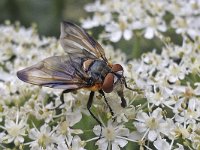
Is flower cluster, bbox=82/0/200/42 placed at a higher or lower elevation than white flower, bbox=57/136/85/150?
higher

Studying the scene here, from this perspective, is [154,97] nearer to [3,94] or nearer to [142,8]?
[3,94]

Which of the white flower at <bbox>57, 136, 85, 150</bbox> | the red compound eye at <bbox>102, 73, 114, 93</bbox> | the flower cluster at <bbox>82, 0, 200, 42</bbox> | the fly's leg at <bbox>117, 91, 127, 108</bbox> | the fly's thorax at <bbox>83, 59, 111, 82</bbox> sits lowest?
the white flower at <bbox>57, 136, 85, 150</bbox>

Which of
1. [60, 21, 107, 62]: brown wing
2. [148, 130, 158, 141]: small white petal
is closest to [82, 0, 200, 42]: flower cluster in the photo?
[60, 21, 107, 62]: brown wing

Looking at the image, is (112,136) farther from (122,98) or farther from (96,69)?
(96,69)

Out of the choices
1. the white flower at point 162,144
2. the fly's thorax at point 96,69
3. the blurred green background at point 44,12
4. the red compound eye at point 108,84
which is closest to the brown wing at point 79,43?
the fly's thorax at point 96,69

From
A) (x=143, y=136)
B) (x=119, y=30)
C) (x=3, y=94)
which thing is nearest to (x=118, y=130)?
(x=143, y=136)

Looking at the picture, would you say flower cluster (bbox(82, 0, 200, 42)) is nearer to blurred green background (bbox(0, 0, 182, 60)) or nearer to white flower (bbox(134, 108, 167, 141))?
blurred green background (bbox(0, 0, 182, 60))
